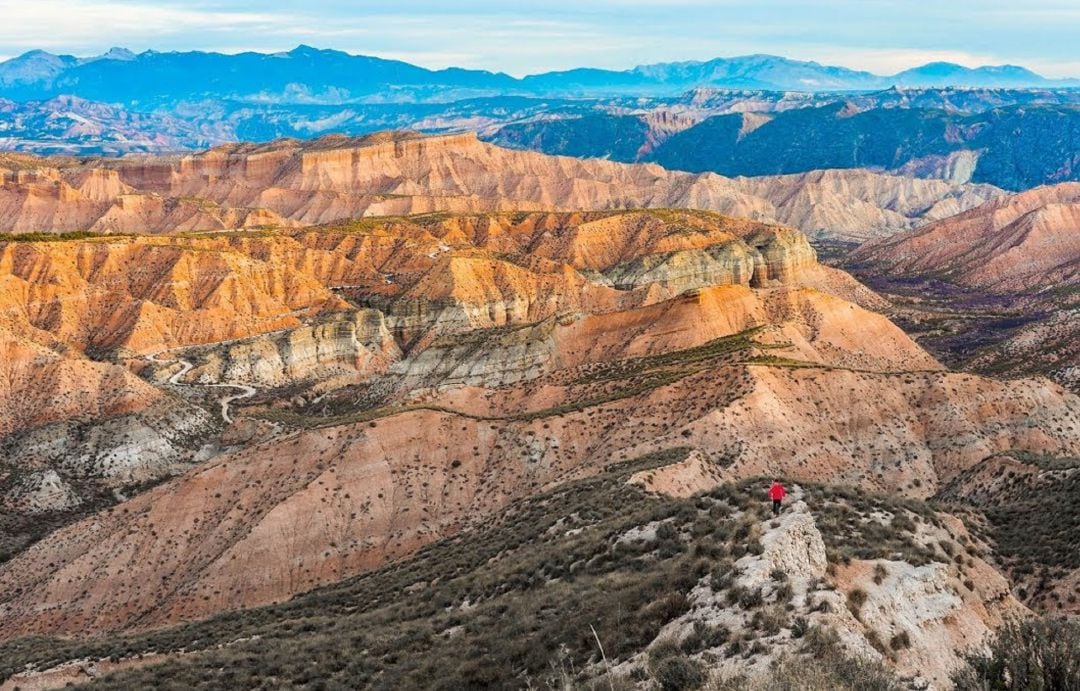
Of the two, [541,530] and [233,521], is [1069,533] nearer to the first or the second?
[541,530]

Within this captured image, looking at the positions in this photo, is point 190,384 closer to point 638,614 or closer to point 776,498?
point 776,498

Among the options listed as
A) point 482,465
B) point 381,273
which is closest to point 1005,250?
point 381,273

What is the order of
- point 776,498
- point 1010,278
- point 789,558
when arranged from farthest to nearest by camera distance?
point 1010,278 < point 776,498 < point 789,558

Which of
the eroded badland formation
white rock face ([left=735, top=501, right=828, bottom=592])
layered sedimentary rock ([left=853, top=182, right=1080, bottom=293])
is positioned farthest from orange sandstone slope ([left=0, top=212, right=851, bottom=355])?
white rock face ([left=735, top=501, right=828, bottom=592])

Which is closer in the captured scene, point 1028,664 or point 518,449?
point 1028,664

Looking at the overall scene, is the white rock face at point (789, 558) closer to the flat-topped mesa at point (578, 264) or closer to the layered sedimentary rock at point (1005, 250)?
the flat-topped mesa at point (578, 264)

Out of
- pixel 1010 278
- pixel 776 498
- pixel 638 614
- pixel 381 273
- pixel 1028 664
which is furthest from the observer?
pixel 1010 278

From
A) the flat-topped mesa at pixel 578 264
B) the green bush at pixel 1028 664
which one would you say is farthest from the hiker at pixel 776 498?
the flat-topped mesa at pixel 578 264

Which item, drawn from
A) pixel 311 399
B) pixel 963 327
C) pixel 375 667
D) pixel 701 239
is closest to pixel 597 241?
pixel 701 239

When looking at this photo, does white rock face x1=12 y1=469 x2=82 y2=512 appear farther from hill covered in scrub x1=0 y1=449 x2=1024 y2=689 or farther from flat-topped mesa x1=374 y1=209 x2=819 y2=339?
flat-topped mesa x1=374 y1=209 x2=819 y2=339
